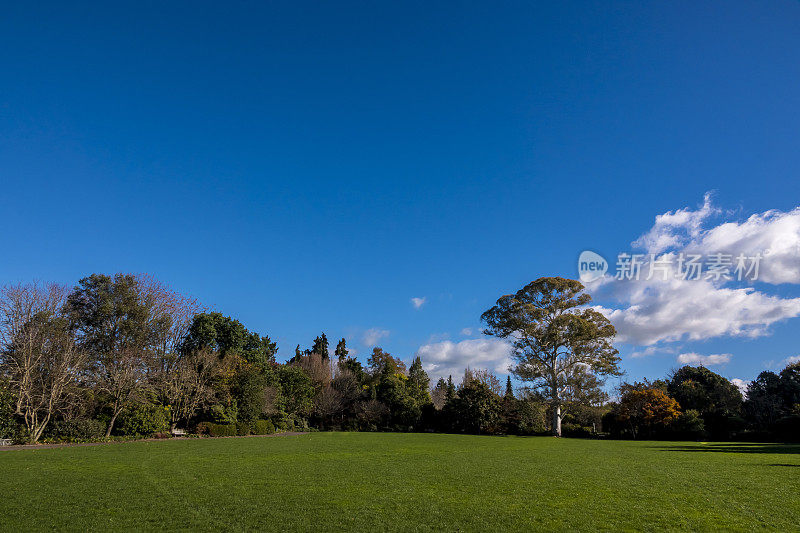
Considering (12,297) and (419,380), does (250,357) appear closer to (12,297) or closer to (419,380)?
(12,297)

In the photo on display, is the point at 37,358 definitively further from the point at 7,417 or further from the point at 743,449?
the point at 743,449

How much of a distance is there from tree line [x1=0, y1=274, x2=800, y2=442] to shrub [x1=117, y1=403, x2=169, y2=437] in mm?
70

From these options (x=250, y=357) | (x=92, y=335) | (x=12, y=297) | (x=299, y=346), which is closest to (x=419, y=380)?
(x=299, y=346)

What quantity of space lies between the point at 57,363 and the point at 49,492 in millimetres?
18733

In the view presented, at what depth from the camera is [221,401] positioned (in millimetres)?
31438

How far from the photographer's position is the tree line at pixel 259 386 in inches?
922

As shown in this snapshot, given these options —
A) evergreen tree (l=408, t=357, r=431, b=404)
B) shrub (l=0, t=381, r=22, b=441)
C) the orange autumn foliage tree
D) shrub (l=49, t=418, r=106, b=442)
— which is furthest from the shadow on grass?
shrub (l=0, t=381, r=22, b=441)

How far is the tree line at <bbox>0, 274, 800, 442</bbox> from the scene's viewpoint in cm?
2342

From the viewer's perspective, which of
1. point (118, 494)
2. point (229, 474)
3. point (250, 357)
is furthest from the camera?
point (250, 357)

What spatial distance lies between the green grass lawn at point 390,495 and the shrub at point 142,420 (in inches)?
454

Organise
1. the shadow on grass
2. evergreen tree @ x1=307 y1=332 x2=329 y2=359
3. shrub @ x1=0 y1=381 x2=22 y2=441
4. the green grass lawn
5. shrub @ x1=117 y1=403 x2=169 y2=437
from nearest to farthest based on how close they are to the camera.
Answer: the green grass lawn < shrub @ x1=0 y1=381 x2=22 y2=441 < the shadow on grass < shrub @ x1=117 y1=403 x2=169 y2=437 < evergreen tree @ x1=307 y1=332 x2=329 y2=359

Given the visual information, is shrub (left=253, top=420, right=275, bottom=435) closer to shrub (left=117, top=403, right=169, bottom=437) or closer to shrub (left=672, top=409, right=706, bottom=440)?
shrub (left=117, top=403, right=169, bottom=437)

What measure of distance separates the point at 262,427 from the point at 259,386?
303 centimetres

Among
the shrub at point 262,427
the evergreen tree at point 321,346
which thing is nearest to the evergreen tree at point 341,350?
the evergreen tree at point 321,346
